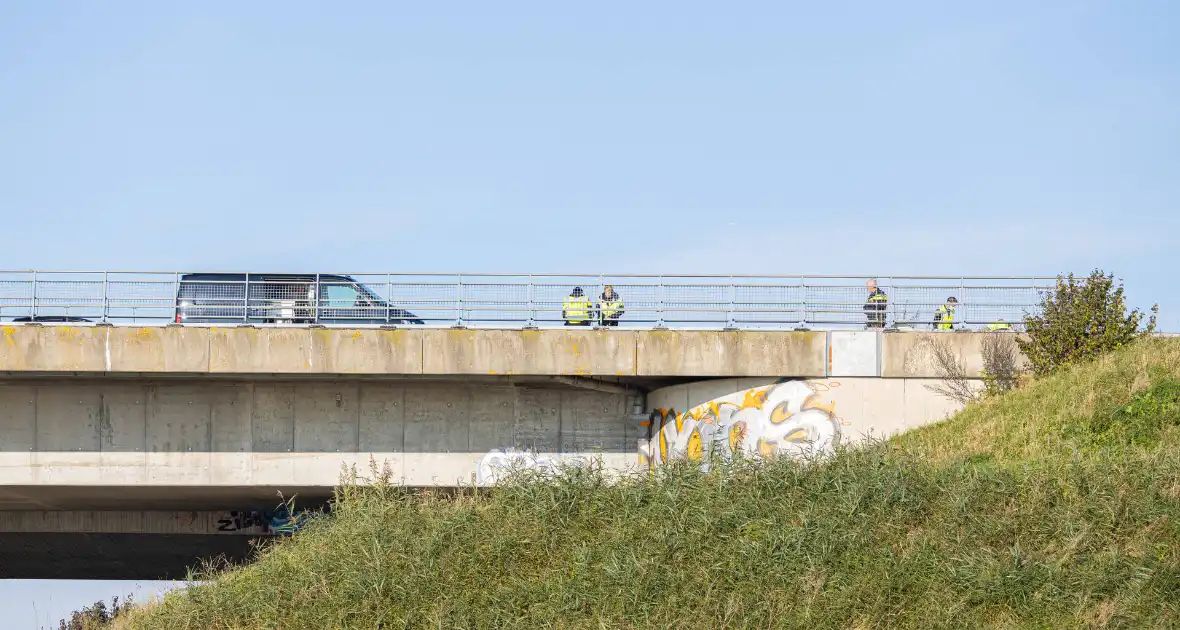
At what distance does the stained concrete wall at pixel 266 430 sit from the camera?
22.9 metres

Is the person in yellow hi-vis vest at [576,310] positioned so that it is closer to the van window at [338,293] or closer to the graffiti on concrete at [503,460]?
the graffiti on concrete at [503,460]

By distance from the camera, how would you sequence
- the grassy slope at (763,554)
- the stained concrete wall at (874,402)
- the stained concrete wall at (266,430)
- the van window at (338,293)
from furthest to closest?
the van window at (338,293)
the stained concrete wall at (266,430)
the stained concrete wall at (874,402)
the grassy slope at (763,554)

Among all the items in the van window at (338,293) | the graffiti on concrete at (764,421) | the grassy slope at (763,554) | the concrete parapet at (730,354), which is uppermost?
the van window at (338,293)

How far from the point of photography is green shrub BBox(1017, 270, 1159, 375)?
22.2m

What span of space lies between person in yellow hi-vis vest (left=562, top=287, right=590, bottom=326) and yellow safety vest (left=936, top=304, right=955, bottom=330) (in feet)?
22.6

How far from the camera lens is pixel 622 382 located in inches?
936

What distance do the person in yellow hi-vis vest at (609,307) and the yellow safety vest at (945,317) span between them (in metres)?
6.25

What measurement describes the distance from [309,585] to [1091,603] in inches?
385

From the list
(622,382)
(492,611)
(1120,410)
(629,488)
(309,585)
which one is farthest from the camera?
(622,382)

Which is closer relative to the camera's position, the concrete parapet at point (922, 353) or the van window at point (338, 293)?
the concrete parapet at point (922, 353)

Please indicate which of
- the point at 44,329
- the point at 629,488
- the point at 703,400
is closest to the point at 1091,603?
the point at 629,488

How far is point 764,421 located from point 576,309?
4.15 metres

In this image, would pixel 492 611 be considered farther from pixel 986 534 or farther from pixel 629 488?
pixel 986 534

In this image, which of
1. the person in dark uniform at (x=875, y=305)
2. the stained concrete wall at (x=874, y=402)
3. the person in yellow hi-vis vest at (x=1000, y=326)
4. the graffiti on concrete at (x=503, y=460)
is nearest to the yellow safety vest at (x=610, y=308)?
the stained concrete wall at (x=874, y=402)
